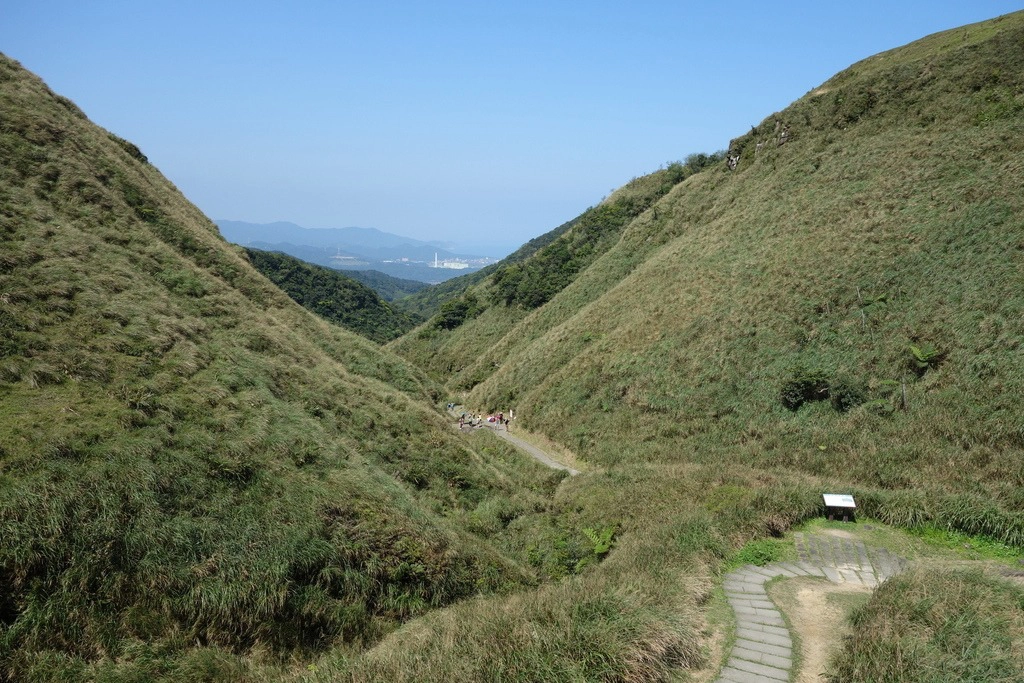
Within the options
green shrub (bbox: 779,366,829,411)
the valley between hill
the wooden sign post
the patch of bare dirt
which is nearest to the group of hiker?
the valley between hill

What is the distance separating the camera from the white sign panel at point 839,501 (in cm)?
1105

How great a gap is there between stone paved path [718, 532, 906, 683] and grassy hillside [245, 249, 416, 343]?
275 feet

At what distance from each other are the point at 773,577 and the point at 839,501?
352cm

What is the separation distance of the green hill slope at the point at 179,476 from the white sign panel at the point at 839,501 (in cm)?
653

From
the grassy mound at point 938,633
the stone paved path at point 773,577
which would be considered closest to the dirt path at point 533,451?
the stone paved path at point 773,577

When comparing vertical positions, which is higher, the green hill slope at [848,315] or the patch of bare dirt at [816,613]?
the green hill slope at [848,315]

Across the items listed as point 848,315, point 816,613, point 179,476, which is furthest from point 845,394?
point 179,476

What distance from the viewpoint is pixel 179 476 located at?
9773 millimetres

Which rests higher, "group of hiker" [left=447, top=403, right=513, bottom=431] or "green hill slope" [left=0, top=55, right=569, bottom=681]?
"green hill slope" [left=0, top=55, right=569, bottom=681]

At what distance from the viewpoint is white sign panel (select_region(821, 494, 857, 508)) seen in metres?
11.0

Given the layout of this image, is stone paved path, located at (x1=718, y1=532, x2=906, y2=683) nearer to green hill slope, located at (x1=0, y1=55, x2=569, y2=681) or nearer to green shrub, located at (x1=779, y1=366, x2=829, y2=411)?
green hill slope, located at (x1=0, y1=55, x2=569, y2=681)

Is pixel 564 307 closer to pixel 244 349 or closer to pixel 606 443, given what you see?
pixel 606 443

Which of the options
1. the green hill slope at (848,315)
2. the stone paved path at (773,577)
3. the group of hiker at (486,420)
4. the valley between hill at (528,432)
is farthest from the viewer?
the group of hiker at (486,420)

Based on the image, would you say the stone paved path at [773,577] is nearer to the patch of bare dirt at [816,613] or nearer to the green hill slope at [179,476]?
the patch of bare dirt at [816,613]
